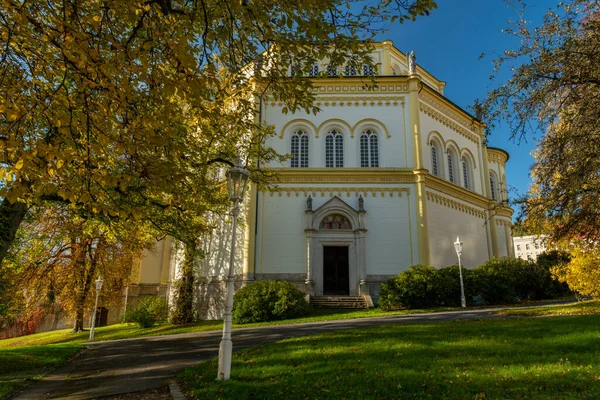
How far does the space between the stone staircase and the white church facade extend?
0.64m

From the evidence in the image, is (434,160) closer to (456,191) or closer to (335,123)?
(456,191)

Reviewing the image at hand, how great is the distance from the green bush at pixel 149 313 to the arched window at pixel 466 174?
22640mm

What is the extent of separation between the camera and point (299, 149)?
935 inches

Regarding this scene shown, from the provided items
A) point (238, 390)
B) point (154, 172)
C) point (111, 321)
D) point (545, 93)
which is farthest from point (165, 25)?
point (111, 321)

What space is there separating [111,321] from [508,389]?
34645 millimetres

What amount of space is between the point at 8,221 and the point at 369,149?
750 inches

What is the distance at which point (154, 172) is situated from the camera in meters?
6.07

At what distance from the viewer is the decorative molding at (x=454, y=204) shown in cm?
2378

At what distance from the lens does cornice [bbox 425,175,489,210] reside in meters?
23.8

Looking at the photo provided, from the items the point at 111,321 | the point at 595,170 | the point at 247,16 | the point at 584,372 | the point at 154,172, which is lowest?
the point at 111,321

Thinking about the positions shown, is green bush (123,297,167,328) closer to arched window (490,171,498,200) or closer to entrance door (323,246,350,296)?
entrance door (323,246,350,296)

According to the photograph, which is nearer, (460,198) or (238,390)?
(238,390)

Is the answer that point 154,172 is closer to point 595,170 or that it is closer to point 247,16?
point 247,16

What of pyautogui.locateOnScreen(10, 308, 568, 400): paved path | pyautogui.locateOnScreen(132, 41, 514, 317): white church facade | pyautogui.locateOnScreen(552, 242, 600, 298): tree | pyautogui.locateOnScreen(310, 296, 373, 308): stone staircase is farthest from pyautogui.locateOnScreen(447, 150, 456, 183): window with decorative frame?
pyautogui.locateOnScreen(10, 308, 568, 400): paved path
